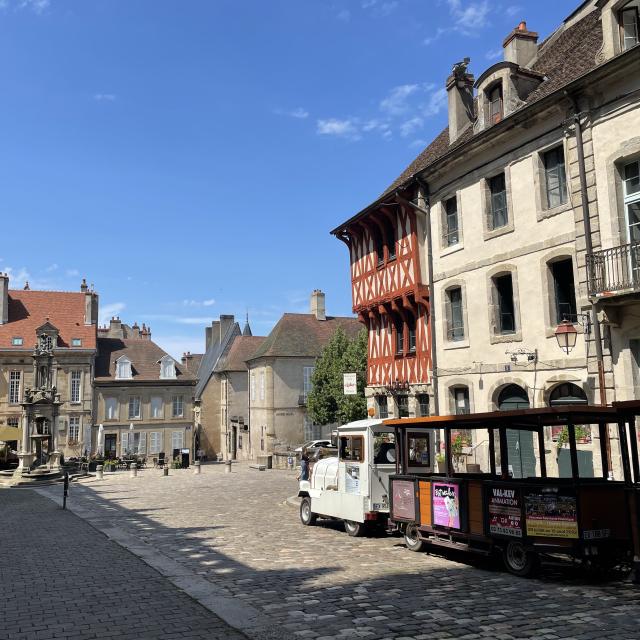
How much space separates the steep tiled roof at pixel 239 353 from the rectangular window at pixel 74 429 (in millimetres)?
12241

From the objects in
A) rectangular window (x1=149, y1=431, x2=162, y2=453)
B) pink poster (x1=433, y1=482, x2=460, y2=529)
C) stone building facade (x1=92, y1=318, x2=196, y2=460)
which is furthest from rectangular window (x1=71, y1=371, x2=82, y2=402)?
pink poster (x1=433, y1=482, x2=460, y2=529)

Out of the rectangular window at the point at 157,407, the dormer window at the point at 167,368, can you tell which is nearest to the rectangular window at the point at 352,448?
the rectangular window at the point at 157,407

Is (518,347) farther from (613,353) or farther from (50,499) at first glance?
(50,499)

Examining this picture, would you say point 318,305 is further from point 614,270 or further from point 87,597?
point 87,597

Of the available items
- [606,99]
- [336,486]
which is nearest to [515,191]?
[606,99]

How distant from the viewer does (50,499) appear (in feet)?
71.9

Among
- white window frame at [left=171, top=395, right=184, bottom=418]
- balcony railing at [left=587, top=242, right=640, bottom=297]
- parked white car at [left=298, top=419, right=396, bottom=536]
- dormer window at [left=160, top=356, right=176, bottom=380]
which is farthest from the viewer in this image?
dormer window at [left=160, top=356, right=176, bottom=380]

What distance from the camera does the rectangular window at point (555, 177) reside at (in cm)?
1442

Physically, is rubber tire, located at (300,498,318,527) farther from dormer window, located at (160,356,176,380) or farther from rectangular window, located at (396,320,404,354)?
dormer window, located at (160,356,176,380)

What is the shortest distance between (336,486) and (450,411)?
554cm

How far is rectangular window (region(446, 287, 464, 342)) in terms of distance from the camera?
1781cm

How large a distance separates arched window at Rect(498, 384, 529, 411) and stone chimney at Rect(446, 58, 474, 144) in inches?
318

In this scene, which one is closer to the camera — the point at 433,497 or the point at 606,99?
the point at 433,497

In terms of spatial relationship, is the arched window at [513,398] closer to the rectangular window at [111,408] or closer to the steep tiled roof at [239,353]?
the steep tiled roof at [239,353]
